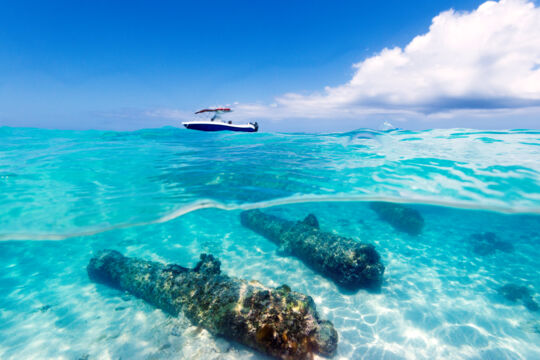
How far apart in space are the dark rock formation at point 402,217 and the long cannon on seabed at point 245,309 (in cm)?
1450

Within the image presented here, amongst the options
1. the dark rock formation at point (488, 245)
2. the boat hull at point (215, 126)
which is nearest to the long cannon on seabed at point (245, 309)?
the boat hull at point (215, 126)

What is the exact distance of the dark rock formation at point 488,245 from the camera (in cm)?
1620

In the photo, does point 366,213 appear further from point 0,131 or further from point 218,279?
point 0,131

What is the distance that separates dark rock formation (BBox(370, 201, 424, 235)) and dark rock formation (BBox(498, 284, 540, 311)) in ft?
21.4

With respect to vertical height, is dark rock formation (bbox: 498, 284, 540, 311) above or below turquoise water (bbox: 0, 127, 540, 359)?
below

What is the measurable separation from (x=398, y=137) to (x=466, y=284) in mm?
16464

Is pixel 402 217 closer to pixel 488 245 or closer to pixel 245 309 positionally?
pixel 488 245

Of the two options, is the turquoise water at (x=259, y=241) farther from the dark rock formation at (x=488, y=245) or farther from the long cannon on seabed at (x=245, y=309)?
the long cannon on seabed at (x=245, y=309)

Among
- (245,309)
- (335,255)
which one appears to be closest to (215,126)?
(335,255)

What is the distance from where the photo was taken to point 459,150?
18.3m

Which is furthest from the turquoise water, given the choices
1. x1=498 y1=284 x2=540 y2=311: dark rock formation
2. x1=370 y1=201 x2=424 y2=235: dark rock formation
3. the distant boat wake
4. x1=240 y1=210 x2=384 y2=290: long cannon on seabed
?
x1=370 y1=201 x2=424 y2=235: dark rock formation

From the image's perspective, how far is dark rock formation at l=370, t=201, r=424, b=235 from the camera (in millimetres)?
17469

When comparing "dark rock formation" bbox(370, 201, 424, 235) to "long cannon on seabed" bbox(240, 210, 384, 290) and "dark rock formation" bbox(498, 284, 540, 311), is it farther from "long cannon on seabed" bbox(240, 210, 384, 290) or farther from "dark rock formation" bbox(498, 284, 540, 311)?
"long cannon on seabed" bbox(240, 210, 384, 290)

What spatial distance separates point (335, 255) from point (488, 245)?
15.5 m
